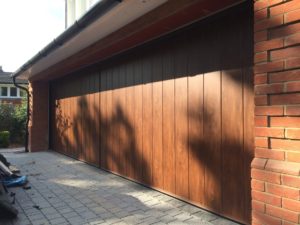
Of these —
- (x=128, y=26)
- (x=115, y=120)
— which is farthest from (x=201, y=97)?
(x=115, y=120)

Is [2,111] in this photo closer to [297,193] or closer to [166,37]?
[166,37]

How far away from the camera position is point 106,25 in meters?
4.70

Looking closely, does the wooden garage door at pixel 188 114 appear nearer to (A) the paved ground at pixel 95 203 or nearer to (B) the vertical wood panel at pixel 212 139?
(B) the vertical wood panel at pixel 212 139

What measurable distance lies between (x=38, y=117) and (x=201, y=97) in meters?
7.88

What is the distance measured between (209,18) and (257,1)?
156 cm

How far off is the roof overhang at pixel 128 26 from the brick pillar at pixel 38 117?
3.61m

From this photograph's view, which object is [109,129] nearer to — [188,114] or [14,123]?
[188,114]

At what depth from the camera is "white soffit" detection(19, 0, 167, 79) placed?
389 centimetres

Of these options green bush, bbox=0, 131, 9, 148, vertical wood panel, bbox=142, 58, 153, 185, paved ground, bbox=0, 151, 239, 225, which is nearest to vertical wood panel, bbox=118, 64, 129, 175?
paved ground, bbox=0, 151, 239, 225

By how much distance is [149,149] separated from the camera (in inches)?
202

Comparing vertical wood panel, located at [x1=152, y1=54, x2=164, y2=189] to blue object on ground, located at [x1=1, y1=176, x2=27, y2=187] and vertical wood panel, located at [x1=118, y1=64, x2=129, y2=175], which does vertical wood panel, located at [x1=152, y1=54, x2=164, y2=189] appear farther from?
blue object on ground, located at [x1=1, y1=176, x2=27, y2=187]

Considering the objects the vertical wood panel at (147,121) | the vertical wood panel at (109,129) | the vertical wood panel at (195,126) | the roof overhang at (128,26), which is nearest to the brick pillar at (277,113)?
the roof overhang at (128,26)

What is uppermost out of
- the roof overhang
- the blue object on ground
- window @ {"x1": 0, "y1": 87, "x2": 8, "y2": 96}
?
window @ {"x1": 0, "y1": 87, "x2": 8, "y2": 96}

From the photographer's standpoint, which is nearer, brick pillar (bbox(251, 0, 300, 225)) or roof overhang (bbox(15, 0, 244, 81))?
brick pillar (bbox(251, 0, 300, 225))
